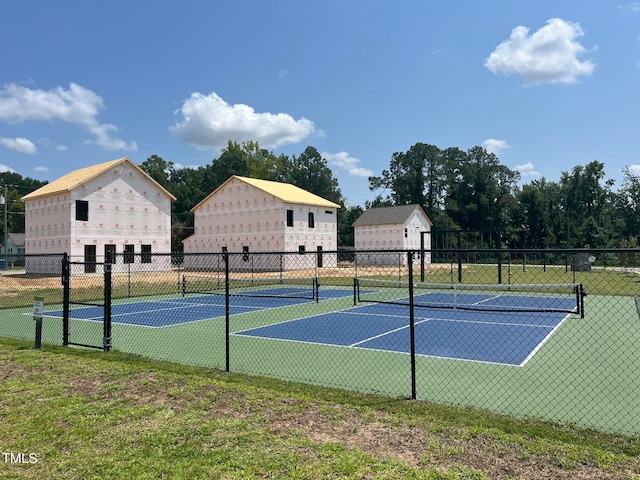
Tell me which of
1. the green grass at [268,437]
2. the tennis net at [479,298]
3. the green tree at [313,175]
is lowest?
the tennis net at [479,298]

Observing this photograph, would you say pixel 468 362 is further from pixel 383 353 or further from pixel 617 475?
pixel 617 475

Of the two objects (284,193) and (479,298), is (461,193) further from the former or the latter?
(479,298)

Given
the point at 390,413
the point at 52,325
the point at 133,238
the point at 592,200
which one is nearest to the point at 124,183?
the point at 133,238

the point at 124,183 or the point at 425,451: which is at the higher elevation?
the point at 124,183

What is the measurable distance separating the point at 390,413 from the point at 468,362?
3.61 meters

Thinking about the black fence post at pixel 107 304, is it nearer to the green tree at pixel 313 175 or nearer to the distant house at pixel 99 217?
the distant house at pixel 99 217

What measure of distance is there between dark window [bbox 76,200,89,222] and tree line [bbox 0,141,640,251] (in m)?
32.2

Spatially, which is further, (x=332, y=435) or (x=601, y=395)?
(x=601, y=395)

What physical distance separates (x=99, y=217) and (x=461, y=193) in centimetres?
7015

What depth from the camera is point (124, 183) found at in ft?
130

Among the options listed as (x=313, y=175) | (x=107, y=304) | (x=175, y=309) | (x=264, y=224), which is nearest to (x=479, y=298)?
(x=175, y=309)

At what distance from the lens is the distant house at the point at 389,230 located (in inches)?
2116

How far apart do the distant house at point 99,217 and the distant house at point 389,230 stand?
23.2m

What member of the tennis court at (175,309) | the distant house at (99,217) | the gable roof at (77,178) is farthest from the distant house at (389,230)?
the tennis court at (175,309)
